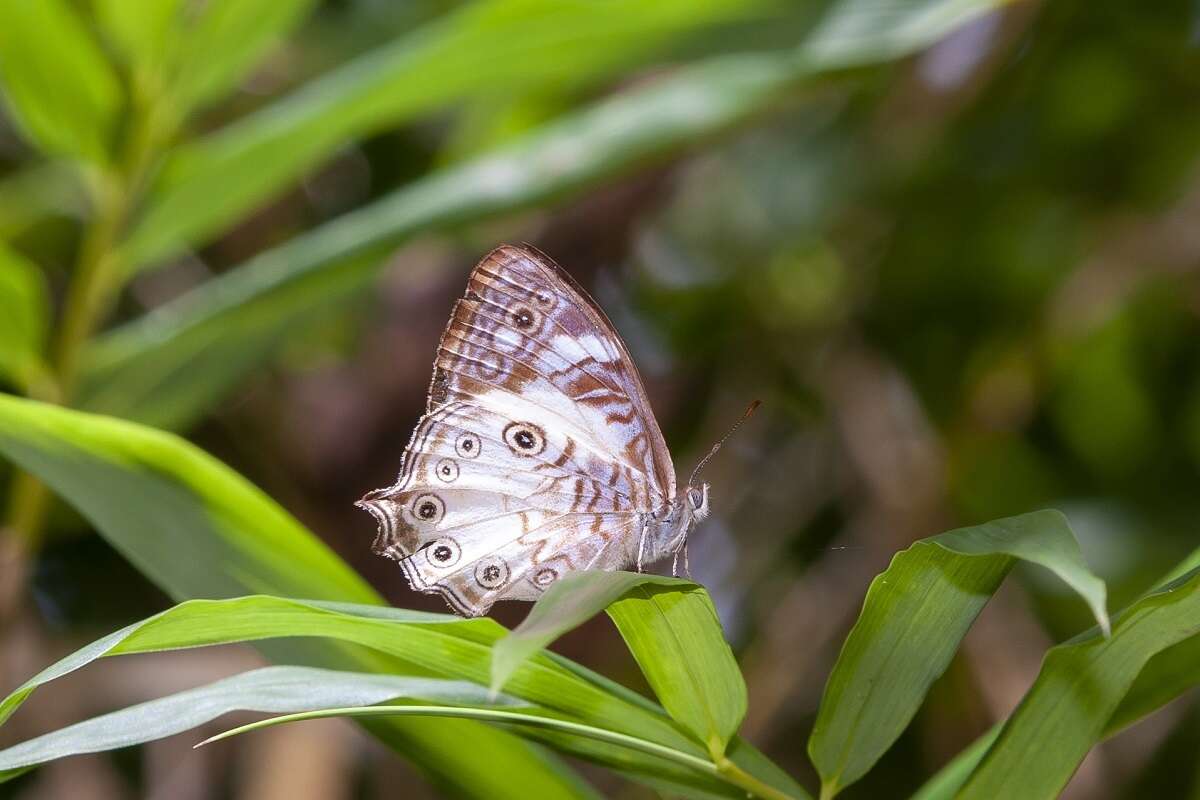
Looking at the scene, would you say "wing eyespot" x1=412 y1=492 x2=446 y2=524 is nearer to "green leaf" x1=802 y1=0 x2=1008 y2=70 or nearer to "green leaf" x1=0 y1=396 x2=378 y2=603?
"green leaf" x1=0 y1=396 x2=378 y2=603

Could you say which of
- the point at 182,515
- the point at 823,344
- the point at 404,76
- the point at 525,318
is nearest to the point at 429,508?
the point at 525,318

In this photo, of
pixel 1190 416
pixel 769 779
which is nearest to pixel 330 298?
pixel 769 779

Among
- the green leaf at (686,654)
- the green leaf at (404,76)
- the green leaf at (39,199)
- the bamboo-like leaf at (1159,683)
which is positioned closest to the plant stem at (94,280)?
the green leaf at (404,76)

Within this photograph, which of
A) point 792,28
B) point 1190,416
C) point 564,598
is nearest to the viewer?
point 564,598

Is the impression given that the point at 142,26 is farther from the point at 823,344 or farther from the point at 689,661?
the point at 823,344

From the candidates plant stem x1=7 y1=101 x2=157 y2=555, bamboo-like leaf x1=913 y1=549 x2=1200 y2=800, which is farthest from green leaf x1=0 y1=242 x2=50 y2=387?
bamboo-like leaf x1=913 y1=549 x2=1200 y2=800

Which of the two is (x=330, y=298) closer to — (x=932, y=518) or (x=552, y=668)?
(x=552, y=668)
